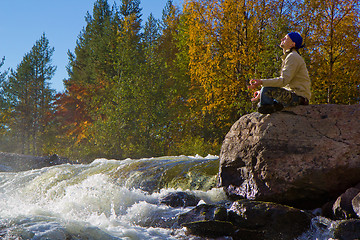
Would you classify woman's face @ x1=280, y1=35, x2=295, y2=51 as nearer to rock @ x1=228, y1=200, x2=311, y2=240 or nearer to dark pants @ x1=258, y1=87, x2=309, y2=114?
dark pants @ x1=258, y1=87, x2=309, y2=114

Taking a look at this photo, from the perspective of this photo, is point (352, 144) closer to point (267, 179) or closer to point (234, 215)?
point (267, 179)

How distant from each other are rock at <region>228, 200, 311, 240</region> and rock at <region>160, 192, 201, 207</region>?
1.15 metres

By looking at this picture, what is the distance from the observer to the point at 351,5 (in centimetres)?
1568

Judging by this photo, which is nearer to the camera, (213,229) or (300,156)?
(213,229)

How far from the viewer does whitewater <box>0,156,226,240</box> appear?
5.00 m

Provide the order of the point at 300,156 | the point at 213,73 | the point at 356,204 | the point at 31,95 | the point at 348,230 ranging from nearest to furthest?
1. the point at 348,230
2. the point at 356,204
3. the point at 300,156
4. the point at 213,73
5. the point at 31,95

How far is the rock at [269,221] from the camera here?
4.93 metres

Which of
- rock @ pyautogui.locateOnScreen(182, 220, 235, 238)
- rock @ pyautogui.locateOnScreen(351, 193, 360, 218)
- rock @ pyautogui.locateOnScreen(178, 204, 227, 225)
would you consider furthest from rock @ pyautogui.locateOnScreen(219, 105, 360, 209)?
rock @ pyautogui.locateOnScreen(182, 220, 235, 238)

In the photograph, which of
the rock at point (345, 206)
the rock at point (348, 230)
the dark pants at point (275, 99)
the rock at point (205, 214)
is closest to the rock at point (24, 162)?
the rock at point (205, 214)

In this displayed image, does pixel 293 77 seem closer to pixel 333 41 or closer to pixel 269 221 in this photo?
pixel 269 221

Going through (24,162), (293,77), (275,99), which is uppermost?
(293,77)

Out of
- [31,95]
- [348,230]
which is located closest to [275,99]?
[348,230]

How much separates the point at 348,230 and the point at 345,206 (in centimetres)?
69

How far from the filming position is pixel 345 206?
5.18 metres
